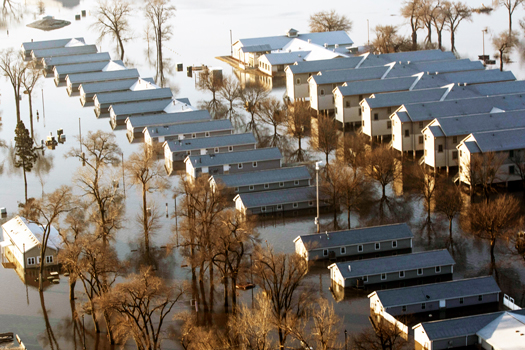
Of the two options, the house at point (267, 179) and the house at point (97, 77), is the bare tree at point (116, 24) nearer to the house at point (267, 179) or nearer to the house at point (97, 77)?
the house at point (97, 77)

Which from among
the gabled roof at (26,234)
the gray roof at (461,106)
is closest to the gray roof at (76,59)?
the gray roof at (461,106)

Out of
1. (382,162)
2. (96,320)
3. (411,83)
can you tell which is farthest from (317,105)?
(96,320)

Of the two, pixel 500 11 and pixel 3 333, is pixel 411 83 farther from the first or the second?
pixel 500 11

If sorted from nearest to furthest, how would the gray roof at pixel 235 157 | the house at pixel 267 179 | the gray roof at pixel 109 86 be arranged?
the house at pixel 267 179, the gray roof at pixel 235 157, the gray roof at pixel 109 86

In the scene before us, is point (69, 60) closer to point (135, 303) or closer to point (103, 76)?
point (103, 76)

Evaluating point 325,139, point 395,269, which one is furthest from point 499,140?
point 395,269

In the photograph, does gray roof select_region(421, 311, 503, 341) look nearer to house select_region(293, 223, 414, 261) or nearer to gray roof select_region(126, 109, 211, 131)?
house select_region(293, 223, 414, 261)
